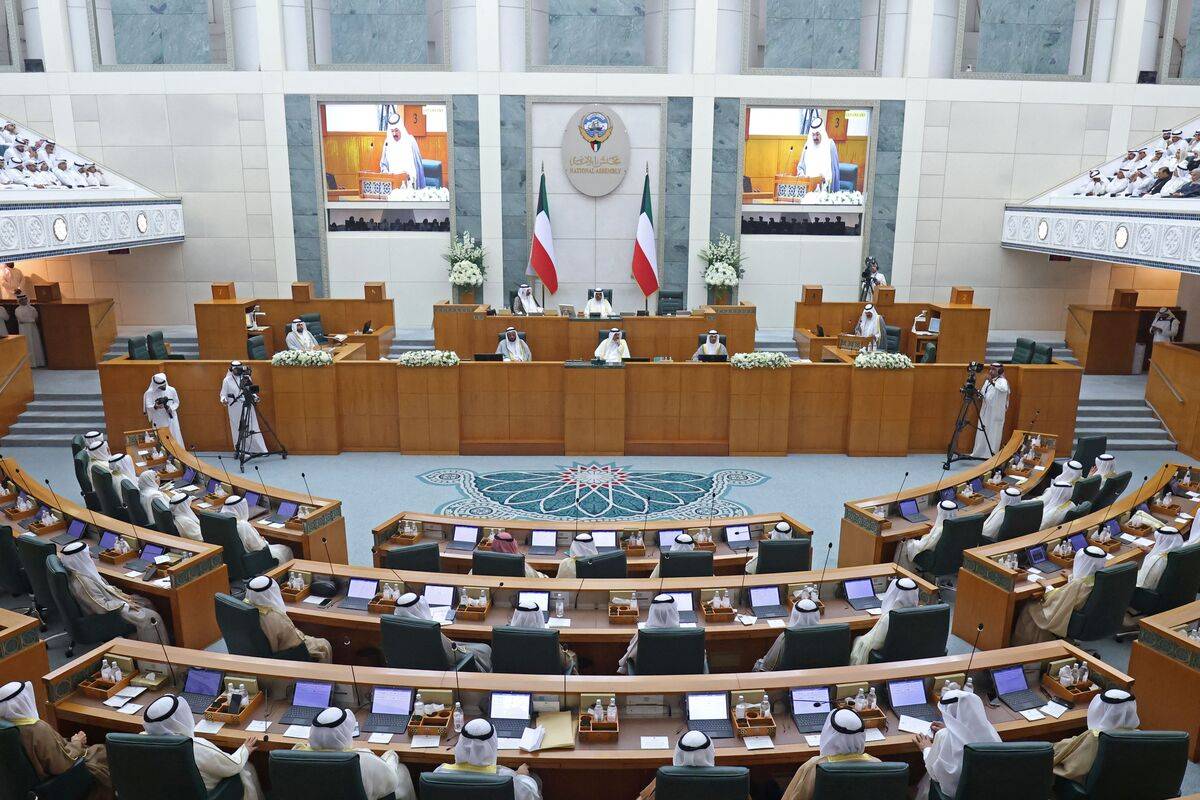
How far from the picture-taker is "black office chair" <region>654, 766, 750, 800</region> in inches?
200

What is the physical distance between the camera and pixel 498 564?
8531mm

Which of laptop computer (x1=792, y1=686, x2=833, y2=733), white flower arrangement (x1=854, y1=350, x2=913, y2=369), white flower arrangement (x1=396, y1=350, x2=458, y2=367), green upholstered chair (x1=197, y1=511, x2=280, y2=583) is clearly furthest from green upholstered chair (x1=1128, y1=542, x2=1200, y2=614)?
white flower arrangement (x1=396, y1=350, x2=458, y2=367)

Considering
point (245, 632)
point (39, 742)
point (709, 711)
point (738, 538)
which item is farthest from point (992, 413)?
point (39, 742)

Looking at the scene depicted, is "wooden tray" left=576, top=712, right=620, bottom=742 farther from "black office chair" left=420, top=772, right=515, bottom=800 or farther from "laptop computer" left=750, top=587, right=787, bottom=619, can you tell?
"laptop computer" left=750, top=587, right=787, bottom=619

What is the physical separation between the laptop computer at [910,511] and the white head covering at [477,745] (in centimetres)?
675

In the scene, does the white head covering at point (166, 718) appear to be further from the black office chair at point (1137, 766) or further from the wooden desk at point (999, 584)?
the wooden desk at point (999, 584)

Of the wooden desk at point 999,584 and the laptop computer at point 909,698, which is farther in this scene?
the wooden desk at point 999,584

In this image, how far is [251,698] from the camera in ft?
20.6

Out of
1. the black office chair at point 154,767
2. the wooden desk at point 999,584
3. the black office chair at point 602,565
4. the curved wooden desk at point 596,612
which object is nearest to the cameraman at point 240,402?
the curved wooden desk at point 596,612

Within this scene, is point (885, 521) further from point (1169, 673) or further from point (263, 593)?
point (263, 593)

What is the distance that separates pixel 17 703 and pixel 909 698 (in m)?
6.17

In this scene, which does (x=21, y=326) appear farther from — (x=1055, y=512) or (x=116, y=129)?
(x=1055, y=512)

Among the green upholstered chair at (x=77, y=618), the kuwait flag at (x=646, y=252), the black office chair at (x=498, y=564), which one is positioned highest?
the kuwait flag at (x=646, y=252)

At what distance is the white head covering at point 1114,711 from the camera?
5.64 meters
